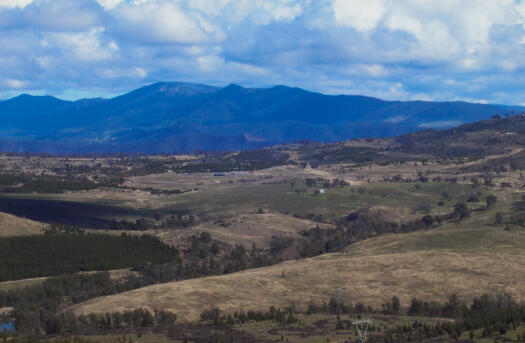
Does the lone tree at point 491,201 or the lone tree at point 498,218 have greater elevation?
the lone tree at point 491,201

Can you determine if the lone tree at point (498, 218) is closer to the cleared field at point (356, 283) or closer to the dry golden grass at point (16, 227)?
the cleared field at point (356, 283)

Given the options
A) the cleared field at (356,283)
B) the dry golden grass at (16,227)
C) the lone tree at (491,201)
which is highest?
the lone tree at (491,201)

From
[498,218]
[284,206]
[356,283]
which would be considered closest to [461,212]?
[498,218]

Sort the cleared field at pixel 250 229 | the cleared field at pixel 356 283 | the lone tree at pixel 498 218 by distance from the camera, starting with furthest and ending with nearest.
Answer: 1. the cleared field at pixel 250 229
2. the lone tree at pixel 498 218
3. the cleared field at pixel 356 283

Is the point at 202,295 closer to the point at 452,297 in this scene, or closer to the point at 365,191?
the point at 452,297

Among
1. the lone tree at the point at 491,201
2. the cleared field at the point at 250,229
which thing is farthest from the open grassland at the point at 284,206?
the cleared field at the point at 250,229

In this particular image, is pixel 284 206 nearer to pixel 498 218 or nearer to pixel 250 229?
pixel 250 229

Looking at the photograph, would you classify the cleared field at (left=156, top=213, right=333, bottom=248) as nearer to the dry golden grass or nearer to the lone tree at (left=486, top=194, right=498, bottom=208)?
the dry golden grass

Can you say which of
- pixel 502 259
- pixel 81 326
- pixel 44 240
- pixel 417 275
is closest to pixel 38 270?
pixel 44 240
